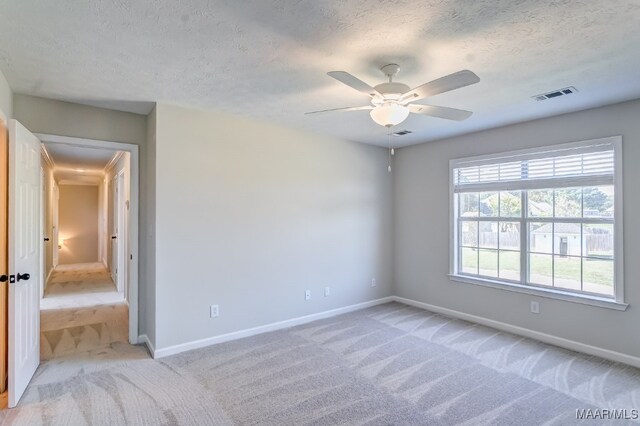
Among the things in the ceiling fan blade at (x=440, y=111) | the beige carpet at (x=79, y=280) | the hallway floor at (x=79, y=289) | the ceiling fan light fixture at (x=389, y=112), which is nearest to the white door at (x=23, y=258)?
the hallway floor at (x=79, y=289)

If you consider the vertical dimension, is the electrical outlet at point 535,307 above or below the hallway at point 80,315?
above

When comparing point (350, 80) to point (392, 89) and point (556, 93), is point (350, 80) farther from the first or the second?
point (556, 93)

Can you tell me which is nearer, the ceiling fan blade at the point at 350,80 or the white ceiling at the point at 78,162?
the ceiling fan blade at the point at 350,80

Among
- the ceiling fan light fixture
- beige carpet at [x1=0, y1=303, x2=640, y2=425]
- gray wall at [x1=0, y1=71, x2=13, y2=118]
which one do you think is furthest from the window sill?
gray wall at [x1=0, y1=71, x2=13, y2=118]

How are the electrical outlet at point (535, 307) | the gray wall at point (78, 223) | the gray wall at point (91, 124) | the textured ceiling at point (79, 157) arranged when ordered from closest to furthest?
the gray wall at point (91, 124) < the electrical outlet at point (535, 307) < the textured ceiling at point (79, 157) < the gray wall at point (78, 223)

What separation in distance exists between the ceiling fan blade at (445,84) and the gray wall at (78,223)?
34.0 ft

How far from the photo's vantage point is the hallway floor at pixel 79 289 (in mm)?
5363

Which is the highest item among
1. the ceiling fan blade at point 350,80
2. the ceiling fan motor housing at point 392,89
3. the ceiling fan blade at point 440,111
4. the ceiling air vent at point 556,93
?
the ceiling air vent at point 556,93

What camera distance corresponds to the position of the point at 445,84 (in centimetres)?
203

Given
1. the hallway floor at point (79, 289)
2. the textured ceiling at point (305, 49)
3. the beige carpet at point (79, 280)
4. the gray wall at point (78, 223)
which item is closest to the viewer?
the textured ceiling at point (305, 49)

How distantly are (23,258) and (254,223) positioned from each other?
80.5 inches

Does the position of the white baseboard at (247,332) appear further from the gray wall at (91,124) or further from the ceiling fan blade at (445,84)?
the ceiling fan blade at (445,84)

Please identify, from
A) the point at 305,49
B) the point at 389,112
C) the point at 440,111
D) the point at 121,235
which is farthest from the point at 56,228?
the point at 440,111

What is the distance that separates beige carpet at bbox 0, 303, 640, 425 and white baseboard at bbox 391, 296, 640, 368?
0.35ft
